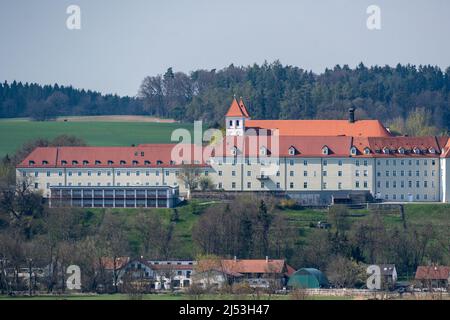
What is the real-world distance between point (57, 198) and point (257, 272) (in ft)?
58.6

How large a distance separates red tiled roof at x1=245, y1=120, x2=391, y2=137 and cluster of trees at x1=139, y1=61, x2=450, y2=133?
2409 centimetres

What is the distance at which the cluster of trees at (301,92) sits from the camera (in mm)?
130125

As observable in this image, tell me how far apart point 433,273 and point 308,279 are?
5633 mm

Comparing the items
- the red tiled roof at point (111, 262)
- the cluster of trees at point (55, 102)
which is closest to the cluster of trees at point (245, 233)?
the red tiled roof at point (111, 262)

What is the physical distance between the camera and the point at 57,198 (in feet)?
263

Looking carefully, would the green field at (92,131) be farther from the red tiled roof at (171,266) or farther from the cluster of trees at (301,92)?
the red tiled roof at (171,266)

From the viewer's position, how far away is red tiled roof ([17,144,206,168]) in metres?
84.7

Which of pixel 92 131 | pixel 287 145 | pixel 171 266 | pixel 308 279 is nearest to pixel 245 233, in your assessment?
pixel 171 266

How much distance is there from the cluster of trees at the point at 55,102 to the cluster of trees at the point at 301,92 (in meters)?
6.24

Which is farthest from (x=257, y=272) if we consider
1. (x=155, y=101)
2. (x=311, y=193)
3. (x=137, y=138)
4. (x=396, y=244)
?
(x=155, y=101)

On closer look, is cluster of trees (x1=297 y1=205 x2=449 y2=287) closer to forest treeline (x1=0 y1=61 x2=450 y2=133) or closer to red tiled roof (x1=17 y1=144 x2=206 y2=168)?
red tiled roof (x1=17 y1=144 x2=206 y2=168)

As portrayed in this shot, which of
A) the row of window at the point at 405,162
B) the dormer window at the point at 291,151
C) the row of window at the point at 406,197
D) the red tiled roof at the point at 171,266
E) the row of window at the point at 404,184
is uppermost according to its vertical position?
the dormer window at the point at 291,151

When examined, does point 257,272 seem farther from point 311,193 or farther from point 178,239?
point 311,193

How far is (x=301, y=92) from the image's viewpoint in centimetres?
13425
